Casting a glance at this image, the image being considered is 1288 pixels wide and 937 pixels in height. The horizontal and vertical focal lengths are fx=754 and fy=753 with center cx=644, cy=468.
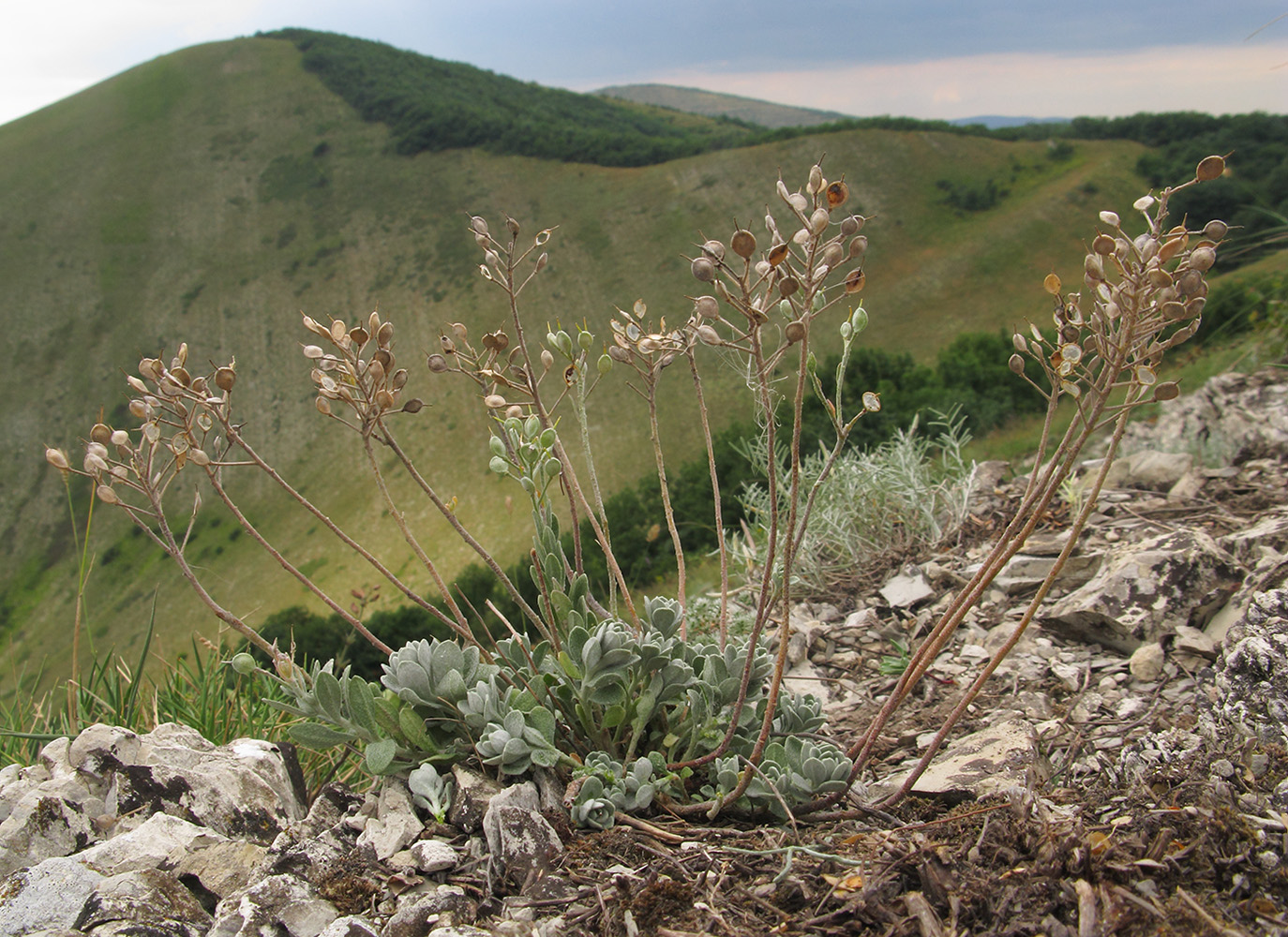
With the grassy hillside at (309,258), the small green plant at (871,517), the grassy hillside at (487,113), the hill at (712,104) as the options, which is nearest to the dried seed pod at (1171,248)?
the small green plant at (871,517)

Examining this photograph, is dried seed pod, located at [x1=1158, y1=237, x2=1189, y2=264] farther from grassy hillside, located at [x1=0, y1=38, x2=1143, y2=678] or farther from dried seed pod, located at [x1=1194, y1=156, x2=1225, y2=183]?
grassy hillside, located at [x1=0, y1=38, x2=1143, y2=678]

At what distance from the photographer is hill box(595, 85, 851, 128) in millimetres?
113006

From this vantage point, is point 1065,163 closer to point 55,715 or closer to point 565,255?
point 565,255

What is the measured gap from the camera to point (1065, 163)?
148 ft

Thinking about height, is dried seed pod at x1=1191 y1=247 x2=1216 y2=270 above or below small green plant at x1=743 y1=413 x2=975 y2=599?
above

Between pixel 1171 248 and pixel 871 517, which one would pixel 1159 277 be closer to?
pixel 1171 248

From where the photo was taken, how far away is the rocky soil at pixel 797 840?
147cm

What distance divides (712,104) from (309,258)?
280 ft

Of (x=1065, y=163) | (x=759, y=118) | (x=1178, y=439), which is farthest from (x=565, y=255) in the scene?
(x=759, y=118)

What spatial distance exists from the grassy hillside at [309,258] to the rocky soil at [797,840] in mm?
28333

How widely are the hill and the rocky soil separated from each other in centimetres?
11766

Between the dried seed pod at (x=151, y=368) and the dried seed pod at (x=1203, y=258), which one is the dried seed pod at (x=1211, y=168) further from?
the dried seed pod at (x=151, y=368)

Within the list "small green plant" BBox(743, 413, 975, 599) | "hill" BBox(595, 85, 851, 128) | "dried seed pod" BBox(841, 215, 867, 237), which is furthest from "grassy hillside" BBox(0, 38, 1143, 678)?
"hill" BBox(595, 85, 851, 128)

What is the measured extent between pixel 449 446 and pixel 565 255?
632 inches
